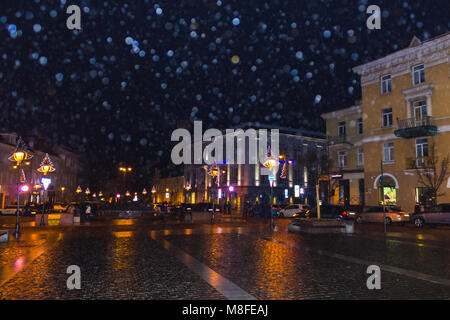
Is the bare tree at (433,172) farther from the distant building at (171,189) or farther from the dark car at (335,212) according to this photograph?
the distant building at (171,189)

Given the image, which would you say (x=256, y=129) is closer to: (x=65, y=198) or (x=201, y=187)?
(x=201, y=187)

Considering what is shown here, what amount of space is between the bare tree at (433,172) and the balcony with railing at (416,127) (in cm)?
123

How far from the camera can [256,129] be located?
65.4 m

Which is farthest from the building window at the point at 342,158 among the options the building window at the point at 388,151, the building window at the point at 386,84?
the building window at the point at 386,84

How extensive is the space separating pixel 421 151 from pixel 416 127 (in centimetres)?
246

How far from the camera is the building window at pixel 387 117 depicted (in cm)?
3575

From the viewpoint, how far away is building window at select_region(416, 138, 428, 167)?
3209 cm

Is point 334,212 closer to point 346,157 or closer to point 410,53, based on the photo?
point 346,157

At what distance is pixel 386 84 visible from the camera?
119 ft

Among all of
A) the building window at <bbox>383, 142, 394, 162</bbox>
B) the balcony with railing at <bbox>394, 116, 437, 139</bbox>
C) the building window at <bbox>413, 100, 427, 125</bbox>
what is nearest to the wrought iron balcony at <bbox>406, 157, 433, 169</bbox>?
the balcony with railing at <bbox>394, 116, 437, 139</bbox>

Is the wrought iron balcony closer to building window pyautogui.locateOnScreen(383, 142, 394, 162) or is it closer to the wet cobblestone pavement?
building window pyautogui.locateOnScreen(383, 142, 394, 162)

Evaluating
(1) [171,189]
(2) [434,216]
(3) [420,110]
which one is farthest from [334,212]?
(1) [171,189]
